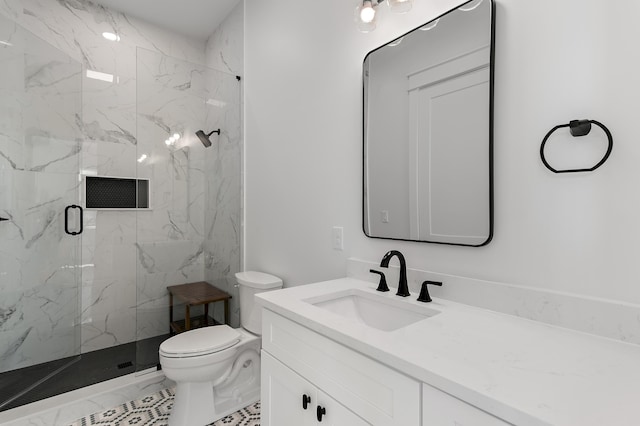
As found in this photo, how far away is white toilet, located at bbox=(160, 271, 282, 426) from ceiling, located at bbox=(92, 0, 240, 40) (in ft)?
7.42

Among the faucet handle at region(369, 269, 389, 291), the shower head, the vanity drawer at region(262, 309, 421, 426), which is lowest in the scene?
the vanity drawer at region(262, 309, 421, 426)

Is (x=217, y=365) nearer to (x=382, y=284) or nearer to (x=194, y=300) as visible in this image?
(x=194, y=300)

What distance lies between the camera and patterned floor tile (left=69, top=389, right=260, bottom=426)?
5.99 ft

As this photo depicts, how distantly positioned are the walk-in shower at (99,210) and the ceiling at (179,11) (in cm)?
53

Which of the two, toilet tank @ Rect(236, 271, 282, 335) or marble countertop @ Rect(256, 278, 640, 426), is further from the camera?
toilet tank @ Rect(236, 271, 282, 335)

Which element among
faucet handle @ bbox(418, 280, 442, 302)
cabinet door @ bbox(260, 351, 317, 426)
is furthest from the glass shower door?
faucet handle @ bbox(418, 280, 442, 302)

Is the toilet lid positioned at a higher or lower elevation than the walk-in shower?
lower

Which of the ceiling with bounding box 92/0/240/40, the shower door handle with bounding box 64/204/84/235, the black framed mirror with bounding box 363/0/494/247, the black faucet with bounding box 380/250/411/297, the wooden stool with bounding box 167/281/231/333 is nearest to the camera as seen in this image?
the black framed mirror with bounding box 363/0/494/247

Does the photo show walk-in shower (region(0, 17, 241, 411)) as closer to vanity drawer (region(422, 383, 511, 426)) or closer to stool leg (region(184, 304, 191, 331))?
stool leg (region(184, 304, 191, 331))

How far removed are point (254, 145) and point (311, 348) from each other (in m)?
1.81

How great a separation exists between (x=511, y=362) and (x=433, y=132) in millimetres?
861

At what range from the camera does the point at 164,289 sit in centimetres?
242

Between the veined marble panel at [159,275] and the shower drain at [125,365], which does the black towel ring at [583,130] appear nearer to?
the veined marble panel at [159,275]

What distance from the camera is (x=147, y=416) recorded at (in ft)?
6.20
